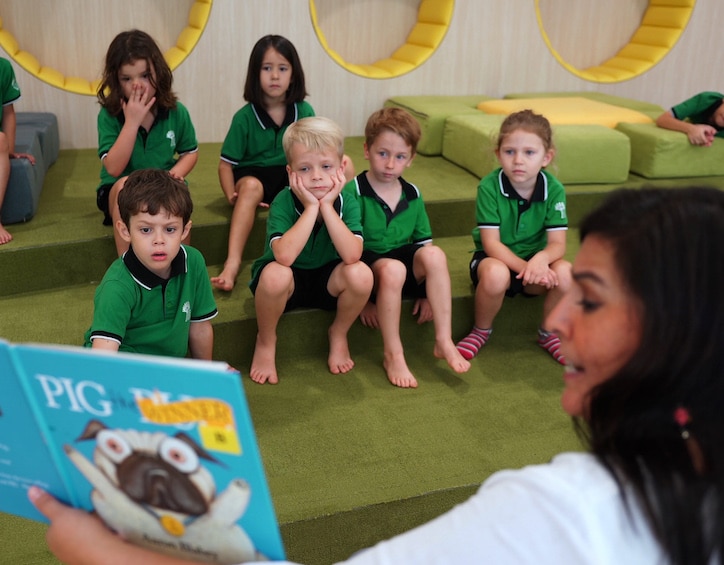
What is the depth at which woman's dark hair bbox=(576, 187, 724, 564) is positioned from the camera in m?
0.63

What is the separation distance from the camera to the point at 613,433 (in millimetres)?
704

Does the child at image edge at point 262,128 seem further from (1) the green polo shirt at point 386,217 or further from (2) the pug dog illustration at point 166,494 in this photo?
(2) the pug dog illustration at point 166,494

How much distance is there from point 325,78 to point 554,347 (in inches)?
95.0

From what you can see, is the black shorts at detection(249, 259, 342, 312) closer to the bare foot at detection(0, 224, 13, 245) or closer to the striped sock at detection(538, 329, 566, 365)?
the striped sock at detection(538, 329, 566, 365)

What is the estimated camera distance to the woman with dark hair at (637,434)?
621mm

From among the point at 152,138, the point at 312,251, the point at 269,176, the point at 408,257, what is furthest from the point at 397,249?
the point at 152,138

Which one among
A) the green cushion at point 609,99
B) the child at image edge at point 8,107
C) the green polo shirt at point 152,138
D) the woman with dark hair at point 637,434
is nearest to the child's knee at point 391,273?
the green polo shirt at point 152,138

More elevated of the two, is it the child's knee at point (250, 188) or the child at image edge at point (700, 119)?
the child at image edge at point (700, 119)

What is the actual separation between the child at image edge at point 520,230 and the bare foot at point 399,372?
0.90ft

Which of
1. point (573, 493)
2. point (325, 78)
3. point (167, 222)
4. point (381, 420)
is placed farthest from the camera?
point (325, 78)

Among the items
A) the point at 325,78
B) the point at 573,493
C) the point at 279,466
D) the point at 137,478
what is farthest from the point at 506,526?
the point at 325,78

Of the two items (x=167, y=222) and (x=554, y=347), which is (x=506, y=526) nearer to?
(x=167, y=222)

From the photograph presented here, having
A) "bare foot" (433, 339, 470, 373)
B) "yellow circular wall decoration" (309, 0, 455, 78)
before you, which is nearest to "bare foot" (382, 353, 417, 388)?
"bare foot" (433, 339, 470, 373)

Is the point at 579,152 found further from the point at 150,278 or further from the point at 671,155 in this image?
the point at 150,278
